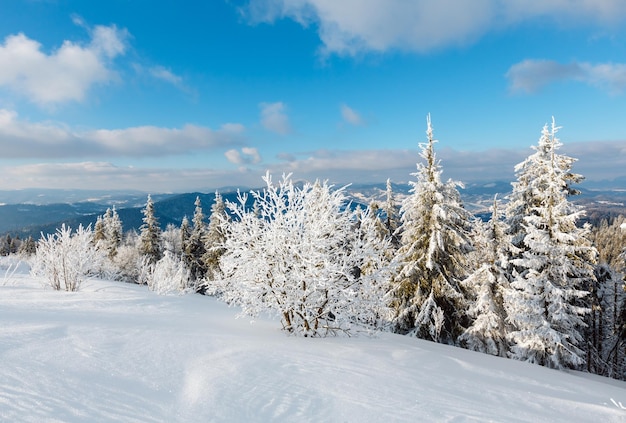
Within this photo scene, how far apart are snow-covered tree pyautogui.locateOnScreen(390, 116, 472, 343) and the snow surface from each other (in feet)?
30.5

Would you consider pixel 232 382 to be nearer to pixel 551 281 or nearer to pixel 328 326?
pixel 328 326

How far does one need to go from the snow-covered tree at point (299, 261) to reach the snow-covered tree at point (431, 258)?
8.09 metres

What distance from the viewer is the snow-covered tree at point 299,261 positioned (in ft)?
29.2

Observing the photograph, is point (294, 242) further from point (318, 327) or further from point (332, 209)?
point (318, 327)

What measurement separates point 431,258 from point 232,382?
1402 centimetres

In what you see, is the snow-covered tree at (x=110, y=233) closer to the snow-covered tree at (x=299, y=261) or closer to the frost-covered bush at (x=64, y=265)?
the frost-covered bush at (x=64, y=265)

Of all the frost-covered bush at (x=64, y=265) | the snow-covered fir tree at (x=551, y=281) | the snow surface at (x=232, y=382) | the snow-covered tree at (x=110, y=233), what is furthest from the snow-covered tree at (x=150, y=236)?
the snow-covered fir tree at (x=551, y=281)

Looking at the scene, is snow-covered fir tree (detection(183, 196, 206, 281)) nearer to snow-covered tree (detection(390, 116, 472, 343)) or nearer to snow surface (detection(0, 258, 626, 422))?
snow-covered tree (detection(390, 116, 472, 343))

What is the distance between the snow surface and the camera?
3.88 m

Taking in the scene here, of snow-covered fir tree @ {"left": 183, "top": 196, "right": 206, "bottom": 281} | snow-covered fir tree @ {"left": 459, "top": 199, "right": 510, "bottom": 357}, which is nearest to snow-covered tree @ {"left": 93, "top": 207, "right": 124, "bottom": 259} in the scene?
snow-covered fir tree @ {"left": 183, "top": 196, "right": 206, "bottom": 281}

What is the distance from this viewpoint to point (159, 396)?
165 inches

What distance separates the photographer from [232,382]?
4715 millimetres

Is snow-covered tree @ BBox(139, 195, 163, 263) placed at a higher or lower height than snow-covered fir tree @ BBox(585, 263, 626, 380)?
higher

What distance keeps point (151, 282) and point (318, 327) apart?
615 inches
